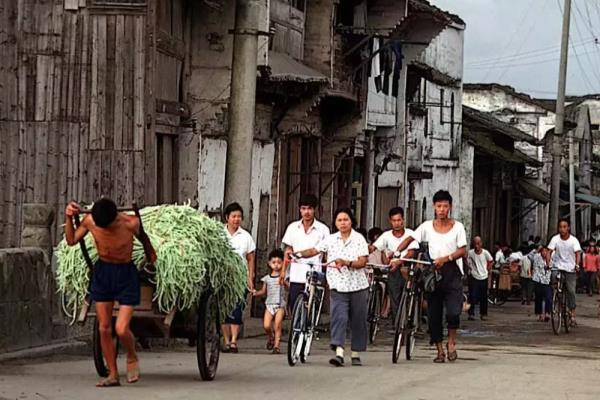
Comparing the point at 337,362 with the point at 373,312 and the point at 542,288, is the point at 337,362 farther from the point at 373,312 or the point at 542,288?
the point at 542,288

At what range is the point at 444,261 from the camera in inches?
645

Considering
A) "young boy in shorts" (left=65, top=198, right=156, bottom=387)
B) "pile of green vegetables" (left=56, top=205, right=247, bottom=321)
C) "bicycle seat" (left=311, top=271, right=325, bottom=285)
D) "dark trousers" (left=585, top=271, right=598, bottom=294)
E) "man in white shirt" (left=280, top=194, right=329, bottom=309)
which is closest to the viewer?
"young boy in shorts" (left=65, top=198, right=156, bottom=387)

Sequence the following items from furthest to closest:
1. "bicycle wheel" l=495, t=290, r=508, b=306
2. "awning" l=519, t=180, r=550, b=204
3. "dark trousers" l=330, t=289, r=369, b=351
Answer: "awning" l=519, t=180, r=550, b=204 < "bicycle wheel" l=495, t=290, r=508, b=306 < "dark trousers" l=330, t=289, r=369, b=351

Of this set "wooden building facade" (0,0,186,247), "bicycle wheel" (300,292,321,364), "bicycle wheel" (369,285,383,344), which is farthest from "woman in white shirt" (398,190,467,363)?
"bicycle wheel" (369,285,383,344)

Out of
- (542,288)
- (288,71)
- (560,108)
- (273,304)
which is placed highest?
(560,108)

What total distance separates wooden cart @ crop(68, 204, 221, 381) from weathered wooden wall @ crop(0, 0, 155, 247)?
→ 5879 mm

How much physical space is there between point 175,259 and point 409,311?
5.00m

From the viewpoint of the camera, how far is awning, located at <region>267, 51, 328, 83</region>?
24.7m

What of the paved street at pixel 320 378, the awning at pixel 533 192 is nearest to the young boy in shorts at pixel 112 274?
the paved street at pixel 320 378

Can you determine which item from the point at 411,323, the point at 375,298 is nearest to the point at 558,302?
the point at 375,298

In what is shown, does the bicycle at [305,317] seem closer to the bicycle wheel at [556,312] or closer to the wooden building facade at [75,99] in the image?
the wooden building facade at [75,99]

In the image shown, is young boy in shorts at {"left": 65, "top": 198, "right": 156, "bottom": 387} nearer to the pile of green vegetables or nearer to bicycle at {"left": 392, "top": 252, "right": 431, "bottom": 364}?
the pile of green vegetables

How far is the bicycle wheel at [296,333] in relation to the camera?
1545cm

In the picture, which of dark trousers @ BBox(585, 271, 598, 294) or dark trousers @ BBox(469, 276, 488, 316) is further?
dark trousers @ BBox(585, 271, 598, 294)
